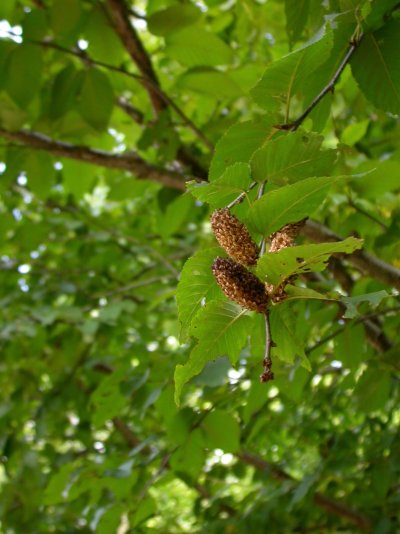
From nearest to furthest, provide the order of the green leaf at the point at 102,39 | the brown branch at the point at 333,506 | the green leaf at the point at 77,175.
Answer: the green leaf at the point at 102,39 → the green leaf at the point at 77,175 → the brown branch at the point at 333,506

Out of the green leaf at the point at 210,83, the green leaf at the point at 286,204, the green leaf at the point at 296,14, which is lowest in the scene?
the green leaf at the point at 286,204

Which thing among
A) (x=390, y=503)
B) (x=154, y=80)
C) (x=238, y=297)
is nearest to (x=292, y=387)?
(x=238, y=297)

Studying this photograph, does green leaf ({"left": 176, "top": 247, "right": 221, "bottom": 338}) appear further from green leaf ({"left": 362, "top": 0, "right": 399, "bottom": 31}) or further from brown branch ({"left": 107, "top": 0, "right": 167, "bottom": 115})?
brown branch ({"left": 107, "top": 0, "right": 167, "bottom": 115})

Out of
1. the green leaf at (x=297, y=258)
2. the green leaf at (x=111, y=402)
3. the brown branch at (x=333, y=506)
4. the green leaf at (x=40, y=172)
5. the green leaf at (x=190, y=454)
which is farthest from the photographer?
the brown branch at (x=333, y=506)

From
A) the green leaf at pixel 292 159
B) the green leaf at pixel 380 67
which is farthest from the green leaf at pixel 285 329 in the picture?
the green leaf at pixel 380 67

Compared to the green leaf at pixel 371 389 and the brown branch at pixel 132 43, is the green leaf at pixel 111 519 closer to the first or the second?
the green leaf at pixel 371 389

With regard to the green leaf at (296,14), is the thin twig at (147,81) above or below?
above

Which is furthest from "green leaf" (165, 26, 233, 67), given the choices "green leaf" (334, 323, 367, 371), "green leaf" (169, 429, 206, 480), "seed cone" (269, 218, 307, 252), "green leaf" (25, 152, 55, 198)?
"seed cone" (269, 218, 307, 252)
